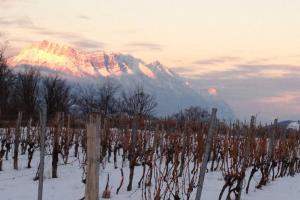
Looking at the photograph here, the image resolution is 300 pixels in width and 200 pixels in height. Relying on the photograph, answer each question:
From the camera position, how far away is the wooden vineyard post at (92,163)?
4.66m

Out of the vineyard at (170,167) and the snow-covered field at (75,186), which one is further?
the snow-covered field at (75,186)

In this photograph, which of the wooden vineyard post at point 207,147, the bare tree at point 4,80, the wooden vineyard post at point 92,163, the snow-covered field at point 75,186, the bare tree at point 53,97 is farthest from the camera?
the bare tree at point 53,97

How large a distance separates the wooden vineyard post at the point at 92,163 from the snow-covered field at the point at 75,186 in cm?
746

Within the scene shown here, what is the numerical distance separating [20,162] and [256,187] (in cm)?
1019

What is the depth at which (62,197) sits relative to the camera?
12.1 metres

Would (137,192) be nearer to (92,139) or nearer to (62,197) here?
(62,197)

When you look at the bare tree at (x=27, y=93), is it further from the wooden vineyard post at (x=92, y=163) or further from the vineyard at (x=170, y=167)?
the wooden vineyard post at (x=92, y=163)

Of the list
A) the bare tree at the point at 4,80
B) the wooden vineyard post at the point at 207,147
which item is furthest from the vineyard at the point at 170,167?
the bare tree at the point at 4,80

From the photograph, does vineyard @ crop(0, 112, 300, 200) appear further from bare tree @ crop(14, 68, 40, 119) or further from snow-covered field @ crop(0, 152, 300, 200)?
bare tree @ crop(14, 68, 40, 119)

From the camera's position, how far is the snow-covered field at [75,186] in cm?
1246

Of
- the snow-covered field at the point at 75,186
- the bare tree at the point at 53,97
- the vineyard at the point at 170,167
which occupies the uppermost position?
the bare tree at the point at 53,97

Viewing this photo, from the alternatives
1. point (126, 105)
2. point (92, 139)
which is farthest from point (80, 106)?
point (92, 139)

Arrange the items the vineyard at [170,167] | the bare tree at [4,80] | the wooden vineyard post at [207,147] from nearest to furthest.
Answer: the wooden vineyard post at [207,147], the vineyard at [170,167], the bare tree at [4,80]

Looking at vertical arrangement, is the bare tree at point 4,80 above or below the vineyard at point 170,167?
above
